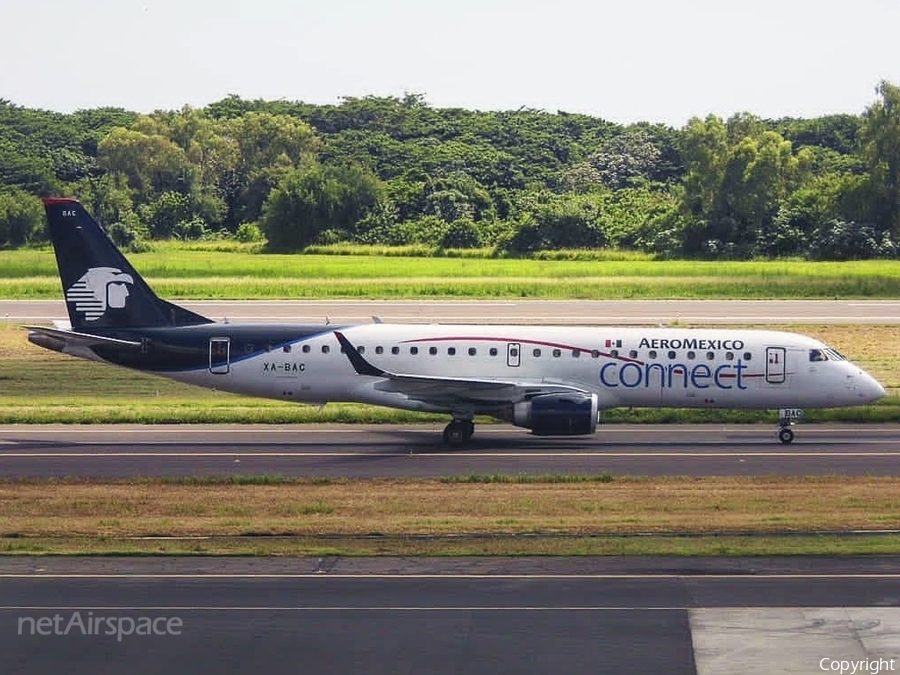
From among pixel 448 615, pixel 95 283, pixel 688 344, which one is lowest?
pixel 448 615

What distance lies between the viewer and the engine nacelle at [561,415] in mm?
33375

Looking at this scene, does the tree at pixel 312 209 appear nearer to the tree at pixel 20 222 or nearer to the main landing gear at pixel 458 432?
the tree at pixel 20 222

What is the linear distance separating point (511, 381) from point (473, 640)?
18.8 m

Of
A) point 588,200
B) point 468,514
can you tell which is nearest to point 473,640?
point 468,514

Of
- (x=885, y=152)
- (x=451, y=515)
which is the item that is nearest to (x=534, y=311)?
(x=451, y=515)

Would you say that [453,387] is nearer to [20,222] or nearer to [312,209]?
[312,209]

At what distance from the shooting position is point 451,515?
24875 mm

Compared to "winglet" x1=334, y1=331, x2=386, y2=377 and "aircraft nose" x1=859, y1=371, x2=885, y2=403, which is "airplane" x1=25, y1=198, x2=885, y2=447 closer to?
"aircraft nose" x1=859, y1=371, x2=885, y2=403

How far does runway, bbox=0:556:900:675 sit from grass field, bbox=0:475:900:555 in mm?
1235

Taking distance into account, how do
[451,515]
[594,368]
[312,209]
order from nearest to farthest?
[451,515]
[594,368]
[312,209]

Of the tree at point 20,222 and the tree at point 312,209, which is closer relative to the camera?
the tree at point 20,222

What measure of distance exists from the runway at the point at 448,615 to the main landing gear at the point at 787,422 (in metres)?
13.7

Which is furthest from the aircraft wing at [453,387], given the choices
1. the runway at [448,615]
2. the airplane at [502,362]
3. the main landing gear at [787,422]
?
the runway at [448,615]

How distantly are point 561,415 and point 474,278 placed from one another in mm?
53148
